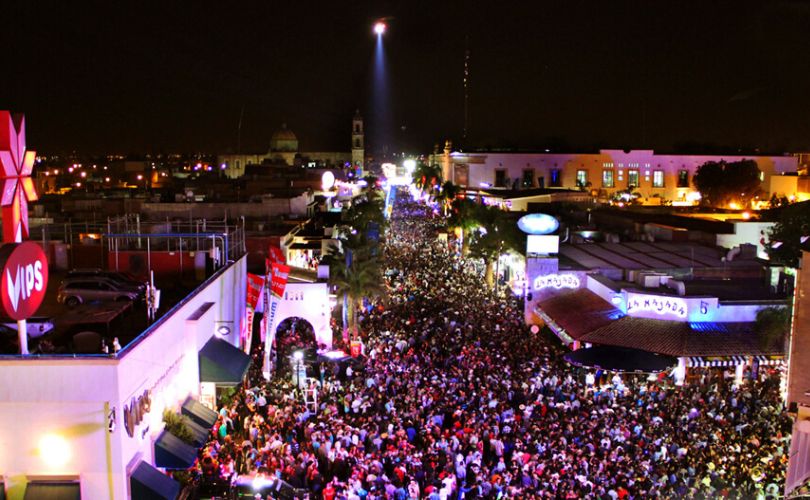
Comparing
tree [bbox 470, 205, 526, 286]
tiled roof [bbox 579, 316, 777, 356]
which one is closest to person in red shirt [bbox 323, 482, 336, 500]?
tiled roof [bbox 579, 316, 777, 356]

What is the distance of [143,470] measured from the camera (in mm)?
12477

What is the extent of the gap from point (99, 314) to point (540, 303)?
17765 mm

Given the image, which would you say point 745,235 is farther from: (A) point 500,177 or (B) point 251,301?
(A) point 500,177

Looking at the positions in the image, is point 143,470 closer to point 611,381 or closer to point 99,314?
point 99,314

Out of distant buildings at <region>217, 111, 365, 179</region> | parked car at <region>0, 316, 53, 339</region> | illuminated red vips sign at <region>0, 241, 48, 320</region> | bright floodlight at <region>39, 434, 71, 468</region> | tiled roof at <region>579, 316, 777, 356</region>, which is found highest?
distant buildings at <region>217, 111, 365, 179</region>

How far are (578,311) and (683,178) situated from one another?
70.6 m

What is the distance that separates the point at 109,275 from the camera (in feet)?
60.1

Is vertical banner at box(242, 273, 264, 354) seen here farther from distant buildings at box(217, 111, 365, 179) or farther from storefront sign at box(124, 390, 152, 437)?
distant buildings at box(217, 111, 365, 179)

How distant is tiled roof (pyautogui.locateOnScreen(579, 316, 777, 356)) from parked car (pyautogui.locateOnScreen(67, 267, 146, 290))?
1291cm

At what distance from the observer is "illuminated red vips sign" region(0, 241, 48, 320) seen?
10.9 meters

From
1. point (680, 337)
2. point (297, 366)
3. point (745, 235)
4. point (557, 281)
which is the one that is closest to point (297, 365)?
point (297, 366)

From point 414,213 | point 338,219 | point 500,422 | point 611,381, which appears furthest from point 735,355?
point 414,213

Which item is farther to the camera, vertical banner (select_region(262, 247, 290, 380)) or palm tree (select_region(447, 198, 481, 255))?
palm tree (select_region(447, 198, 481, 255))

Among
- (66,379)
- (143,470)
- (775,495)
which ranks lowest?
(775,495)
